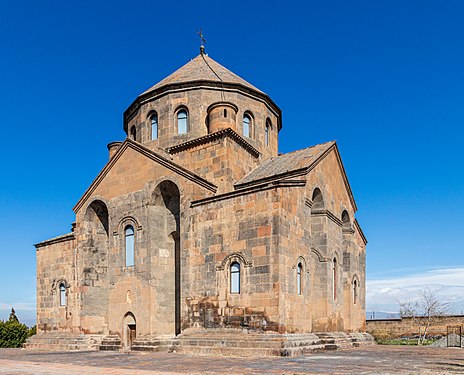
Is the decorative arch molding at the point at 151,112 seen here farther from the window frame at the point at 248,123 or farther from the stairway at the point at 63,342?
the stairway at the point at 63,342

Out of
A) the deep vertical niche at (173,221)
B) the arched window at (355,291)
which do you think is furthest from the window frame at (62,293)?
the arched window at (355,291)

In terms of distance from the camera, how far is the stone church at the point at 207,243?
1655 cm

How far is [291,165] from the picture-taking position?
1973 centimetres

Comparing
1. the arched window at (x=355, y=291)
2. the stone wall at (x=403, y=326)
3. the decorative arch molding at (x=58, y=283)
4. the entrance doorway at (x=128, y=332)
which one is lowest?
the stone wall at (x=403, y=326)

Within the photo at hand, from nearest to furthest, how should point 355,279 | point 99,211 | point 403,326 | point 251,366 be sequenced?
point 251,366, point 99,211, point 355,279, point 403,326

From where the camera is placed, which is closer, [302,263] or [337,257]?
[302,263]

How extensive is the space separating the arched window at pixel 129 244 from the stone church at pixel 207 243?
6cm

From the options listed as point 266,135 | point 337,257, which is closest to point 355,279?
point 337,257

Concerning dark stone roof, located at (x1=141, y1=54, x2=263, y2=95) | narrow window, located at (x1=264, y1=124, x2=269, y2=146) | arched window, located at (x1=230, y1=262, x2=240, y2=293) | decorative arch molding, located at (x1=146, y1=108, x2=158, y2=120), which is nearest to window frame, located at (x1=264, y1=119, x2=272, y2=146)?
narrow window, located at (x1=264, y1=124, x2=269, y2=146)

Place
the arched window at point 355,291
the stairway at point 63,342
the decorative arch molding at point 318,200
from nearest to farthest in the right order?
the decorative arch molding at point 318,200, the stairway at point 63,342, the arched window at point 355,291

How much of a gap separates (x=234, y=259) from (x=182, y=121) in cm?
960

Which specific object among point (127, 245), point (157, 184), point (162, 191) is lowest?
point (127, 245)

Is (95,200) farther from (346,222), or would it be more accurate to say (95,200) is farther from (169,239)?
(346,222)

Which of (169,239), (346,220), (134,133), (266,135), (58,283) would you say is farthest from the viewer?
(134,133)
